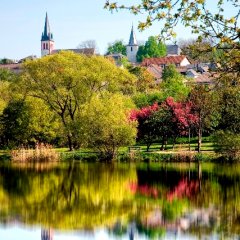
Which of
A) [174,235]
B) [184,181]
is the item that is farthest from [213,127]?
[174,235]

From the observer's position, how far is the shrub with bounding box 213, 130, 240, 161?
33.6 meters

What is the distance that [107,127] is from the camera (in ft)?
119

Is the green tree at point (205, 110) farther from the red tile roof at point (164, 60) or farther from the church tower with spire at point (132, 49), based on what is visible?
the church tower with spire at point (132, 49)

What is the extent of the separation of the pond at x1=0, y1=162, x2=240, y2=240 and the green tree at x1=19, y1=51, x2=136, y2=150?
10690 mm

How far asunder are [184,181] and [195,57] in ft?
55.6

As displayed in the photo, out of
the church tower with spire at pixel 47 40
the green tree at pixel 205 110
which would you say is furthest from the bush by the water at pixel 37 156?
the church tower with spire at pixel 47 40

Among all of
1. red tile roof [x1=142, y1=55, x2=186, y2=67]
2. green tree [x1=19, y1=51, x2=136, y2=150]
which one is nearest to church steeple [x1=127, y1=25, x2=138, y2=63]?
red tile roof [x1=142, y1=55, x2=186, y2=67]

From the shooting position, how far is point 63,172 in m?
29.6

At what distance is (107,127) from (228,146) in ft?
25.9

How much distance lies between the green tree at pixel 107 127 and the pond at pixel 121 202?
3794 millimetres

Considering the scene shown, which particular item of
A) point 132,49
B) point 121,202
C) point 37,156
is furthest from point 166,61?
point 121,202

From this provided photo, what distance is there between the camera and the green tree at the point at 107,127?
118ft

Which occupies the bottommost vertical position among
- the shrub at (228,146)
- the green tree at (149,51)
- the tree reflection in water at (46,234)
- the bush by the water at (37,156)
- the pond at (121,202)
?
the tree reflection in water at (46,234)

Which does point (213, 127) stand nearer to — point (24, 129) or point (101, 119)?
point (101, 119)
